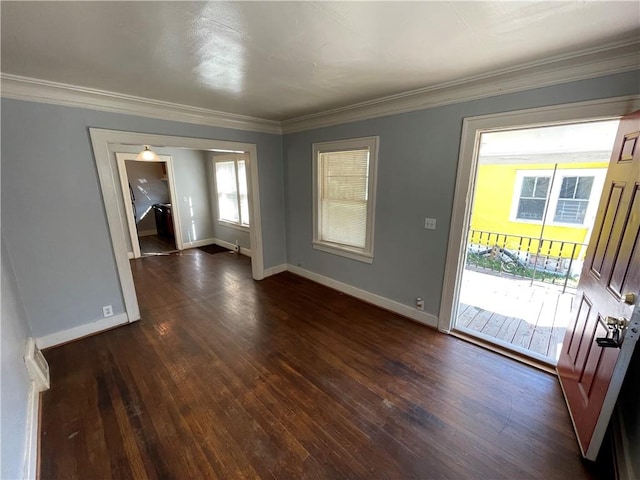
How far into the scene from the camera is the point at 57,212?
2367 millimetres

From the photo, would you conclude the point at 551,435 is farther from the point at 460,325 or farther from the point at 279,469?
the point at 279,469

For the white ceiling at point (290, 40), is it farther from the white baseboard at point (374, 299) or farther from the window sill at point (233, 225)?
the window sill at point (233, 225)

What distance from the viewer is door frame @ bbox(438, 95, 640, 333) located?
1.71m

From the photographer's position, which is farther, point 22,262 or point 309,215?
point 309,215

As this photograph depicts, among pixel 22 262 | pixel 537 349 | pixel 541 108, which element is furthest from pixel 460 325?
pixel 22 262

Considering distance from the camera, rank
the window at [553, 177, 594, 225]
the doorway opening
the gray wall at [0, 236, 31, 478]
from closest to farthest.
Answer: the gray wall at [0, 236, 31, 478]
the doorway opening
the window at [553, 177, 594, 225]

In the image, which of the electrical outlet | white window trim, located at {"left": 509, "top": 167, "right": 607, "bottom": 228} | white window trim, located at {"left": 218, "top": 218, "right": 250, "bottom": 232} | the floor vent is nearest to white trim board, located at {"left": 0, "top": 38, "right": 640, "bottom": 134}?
the electrical outlet

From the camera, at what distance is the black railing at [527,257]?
4285 mm

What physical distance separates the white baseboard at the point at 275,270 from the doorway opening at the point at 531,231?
2.79 m

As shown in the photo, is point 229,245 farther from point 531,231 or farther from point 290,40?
point 531,231

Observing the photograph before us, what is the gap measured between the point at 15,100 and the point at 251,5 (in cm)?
236

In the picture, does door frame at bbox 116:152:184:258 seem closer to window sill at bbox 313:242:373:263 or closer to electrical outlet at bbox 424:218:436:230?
window sill at bbox 313:242:373:263

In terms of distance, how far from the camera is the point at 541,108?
6.29 ft

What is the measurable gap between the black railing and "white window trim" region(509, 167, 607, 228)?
2.77ft
